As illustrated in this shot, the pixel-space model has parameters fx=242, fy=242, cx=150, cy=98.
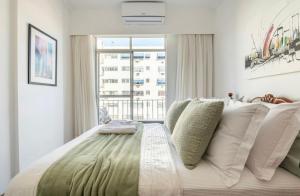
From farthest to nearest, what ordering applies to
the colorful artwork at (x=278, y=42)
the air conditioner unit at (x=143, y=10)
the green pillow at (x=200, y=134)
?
1. the air conditioner unit at (x=143, y=10)
2. the colorful artwork at (x=278, y=42)
3. the green pillow at (x=200, y=134)

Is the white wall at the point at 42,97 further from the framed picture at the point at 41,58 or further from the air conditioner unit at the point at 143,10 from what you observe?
the air conditioner unit at the point at 143,10

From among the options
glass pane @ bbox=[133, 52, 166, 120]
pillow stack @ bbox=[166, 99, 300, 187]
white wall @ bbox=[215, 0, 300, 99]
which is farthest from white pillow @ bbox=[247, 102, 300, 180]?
glass pane @ bbox=[133, 52, 166, 120]

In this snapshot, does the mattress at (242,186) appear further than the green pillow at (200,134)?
No

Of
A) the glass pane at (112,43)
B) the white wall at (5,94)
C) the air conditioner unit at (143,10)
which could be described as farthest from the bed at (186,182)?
the glass pane at (112,43)

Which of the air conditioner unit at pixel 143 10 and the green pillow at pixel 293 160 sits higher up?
the air conditioner unit at pixel 143 10

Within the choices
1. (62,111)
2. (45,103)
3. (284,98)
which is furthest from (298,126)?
(62,111)

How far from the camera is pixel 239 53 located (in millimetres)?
3127

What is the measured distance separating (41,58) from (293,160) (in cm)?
300

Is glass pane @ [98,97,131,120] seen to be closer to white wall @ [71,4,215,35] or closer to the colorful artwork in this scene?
white wall @ [71,4,215,35]

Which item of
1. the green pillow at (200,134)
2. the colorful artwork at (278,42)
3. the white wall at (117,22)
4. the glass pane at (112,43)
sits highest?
the white wall at (117,22)

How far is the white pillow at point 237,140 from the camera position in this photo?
1.30 m

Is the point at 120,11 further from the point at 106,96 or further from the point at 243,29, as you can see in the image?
the point at 243,29

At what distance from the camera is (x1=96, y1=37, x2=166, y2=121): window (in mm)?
4551

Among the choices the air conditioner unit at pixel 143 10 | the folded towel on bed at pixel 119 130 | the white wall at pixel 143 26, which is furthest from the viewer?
the white wall at pixel 143 26
